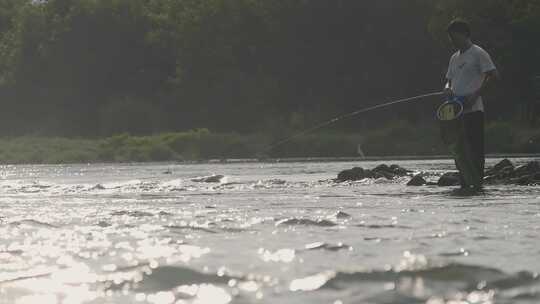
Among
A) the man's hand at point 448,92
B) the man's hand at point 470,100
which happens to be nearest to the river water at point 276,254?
the man's hand at point 470,100

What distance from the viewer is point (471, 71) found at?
11.8 metres

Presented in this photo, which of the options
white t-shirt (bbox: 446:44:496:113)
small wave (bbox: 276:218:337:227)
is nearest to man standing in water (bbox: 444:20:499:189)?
white t-shirt (bbox: 446:44:496:113)

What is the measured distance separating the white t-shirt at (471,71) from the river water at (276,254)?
113 inches

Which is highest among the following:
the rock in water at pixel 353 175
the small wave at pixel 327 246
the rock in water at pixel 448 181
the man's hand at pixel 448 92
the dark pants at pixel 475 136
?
the man's hand at pixel 448 92

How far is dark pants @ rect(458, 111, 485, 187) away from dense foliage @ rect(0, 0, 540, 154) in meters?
33.5

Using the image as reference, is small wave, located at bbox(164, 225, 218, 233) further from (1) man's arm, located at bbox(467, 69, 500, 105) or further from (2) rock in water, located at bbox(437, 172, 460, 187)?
(2) rock in water, located at bbox(437, 172, 460, 187)

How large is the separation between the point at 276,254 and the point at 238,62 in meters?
57.3

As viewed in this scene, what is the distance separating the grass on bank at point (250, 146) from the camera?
4109cm

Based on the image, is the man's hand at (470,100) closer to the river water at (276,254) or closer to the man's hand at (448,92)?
the man's hand at (448,92)

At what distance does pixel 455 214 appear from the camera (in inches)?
301

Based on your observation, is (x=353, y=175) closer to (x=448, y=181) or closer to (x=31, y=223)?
(x=448, y=181)

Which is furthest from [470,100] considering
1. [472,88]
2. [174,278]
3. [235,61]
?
[235,61]

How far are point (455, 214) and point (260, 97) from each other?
52.2 meters

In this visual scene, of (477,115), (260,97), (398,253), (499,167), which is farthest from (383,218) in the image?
(260,97)
